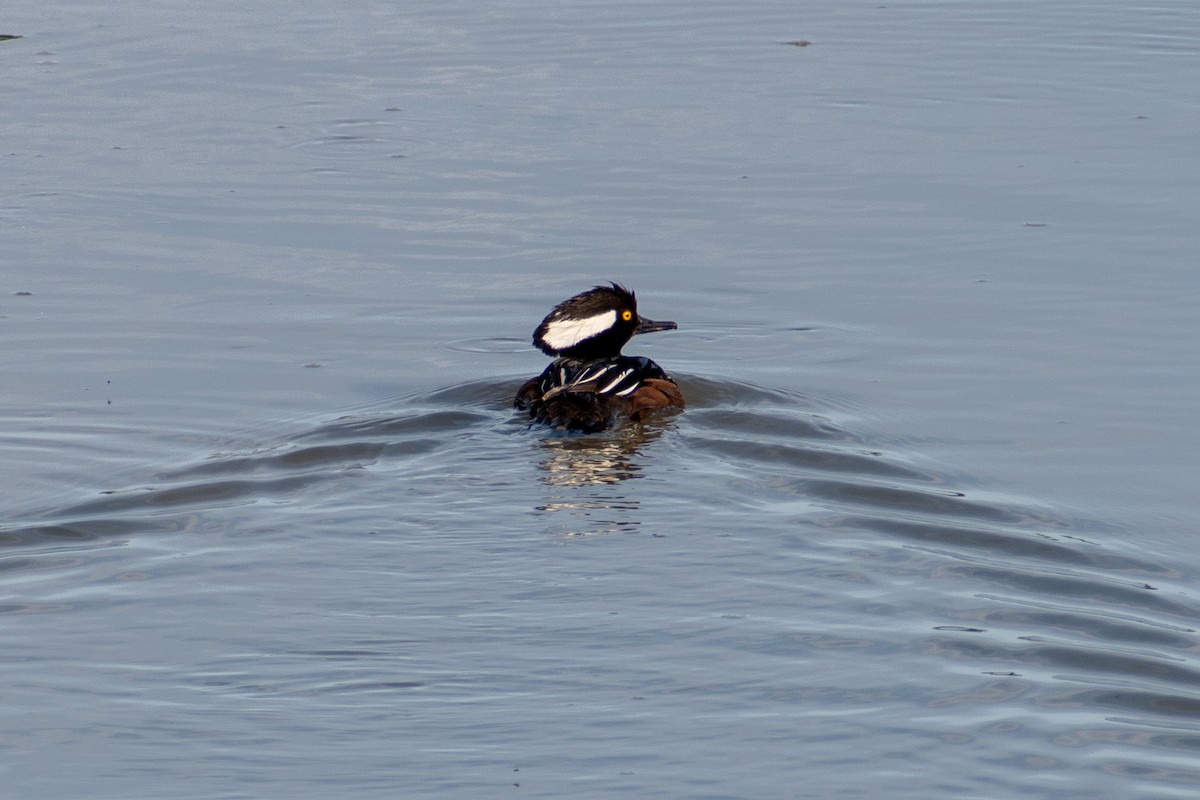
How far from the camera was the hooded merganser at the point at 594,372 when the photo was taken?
32.8 ft

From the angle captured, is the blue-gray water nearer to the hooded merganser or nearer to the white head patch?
the hooded merganser

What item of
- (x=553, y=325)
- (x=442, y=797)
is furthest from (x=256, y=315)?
(x=442, y=797)

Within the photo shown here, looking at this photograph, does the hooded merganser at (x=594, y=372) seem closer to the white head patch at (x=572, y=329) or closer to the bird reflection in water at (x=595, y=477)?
the white head patch at (x=572, y=329)

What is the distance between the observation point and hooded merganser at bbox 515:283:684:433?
32.8 ft

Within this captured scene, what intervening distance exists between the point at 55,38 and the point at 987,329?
1252cm

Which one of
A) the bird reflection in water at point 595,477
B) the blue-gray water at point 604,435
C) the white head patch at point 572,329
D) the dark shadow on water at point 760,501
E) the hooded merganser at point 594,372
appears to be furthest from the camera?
the white head patch at point 572,329

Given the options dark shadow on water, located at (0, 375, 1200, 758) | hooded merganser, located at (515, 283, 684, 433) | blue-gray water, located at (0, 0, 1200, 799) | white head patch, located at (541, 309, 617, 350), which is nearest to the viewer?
blue-gray water, located at (0, 0, 1200, 799)

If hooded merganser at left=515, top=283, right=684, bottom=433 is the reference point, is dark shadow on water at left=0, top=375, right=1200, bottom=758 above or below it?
below

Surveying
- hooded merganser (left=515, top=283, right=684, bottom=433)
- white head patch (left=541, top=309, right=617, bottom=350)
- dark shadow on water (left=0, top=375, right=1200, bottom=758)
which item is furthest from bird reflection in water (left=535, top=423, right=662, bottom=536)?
white head patch (left=541, top=309, right=617, bottom=350)

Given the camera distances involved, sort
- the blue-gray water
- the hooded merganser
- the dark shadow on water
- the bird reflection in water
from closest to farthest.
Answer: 1. the blue-gray water
2. the dark shadow on water
3. the bird reflection in water
4. the hooded merganser

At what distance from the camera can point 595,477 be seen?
30.0 ft

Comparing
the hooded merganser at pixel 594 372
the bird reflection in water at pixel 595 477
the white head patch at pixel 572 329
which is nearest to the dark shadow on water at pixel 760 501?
the bird reflection in water at pixel 595 477

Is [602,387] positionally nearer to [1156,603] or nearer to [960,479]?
[960,479]

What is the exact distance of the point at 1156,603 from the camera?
7301 mm
